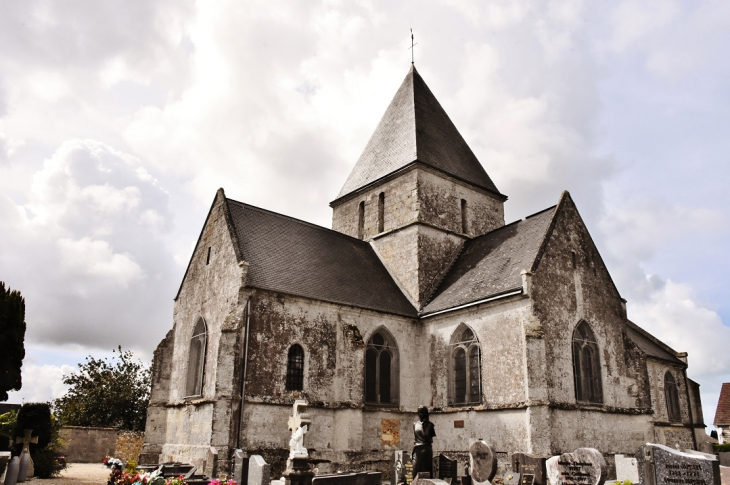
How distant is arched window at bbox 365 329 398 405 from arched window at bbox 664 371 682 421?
14.1m

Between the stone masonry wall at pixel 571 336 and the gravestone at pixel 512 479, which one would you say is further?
the stone masonry wall at pixel 571 336

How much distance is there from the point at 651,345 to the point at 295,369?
18751mm

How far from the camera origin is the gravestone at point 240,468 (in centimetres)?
1516

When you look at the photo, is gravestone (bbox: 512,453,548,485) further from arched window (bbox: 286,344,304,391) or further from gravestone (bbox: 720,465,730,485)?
arched window (bbox: 286,344,304,391)

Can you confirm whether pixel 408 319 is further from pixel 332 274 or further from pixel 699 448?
pixel 699 448

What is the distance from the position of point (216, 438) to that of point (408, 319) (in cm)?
877

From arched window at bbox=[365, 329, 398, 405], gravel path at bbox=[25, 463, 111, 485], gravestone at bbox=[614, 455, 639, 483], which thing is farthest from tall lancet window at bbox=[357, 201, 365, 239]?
gravestone at bbox=[614, 455, 639, 483]

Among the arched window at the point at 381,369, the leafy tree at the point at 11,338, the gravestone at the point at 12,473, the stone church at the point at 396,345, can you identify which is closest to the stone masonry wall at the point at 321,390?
the stone church at the point at 396,345

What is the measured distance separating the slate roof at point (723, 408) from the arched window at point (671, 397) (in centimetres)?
1343

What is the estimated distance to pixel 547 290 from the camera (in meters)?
19.9

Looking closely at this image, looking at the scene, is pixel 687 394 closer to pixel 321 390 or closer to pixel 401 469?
pixel 401 469

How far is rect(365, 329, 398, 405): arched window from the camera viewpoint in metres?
21.2

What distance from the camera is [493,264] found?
2255cm

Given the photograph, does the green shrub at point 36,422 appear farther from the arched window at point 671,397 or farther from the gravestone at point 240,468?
the arched window at point 671,397
